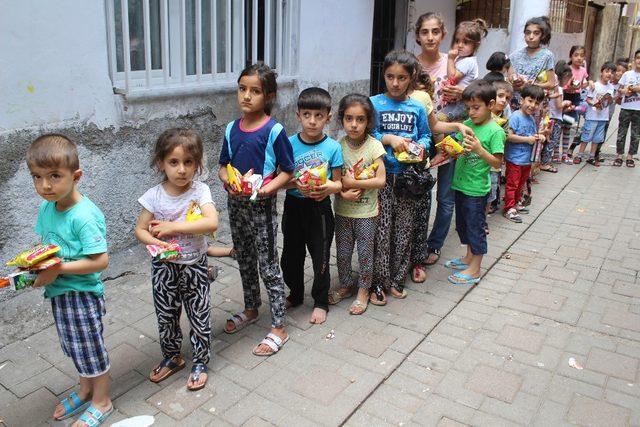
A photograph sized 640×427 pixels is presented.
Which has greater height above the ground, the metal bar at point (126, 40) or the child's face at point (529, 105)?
the metal bar at point (126, 40)

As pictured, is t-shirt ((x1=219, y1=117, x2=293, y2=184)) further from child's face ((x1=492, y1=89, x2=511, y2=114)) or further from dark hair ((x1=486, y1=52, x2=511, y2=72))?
dark hair ((x1=486, y1=52, x2=511, y2=72))

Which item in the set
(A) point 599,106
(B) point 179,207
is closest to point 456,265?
(B) point 179,207

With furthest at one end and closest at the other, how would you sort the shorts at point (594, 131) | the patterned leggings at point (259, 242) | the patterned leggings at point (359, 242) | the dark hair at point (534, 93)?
the shorts at point (594, 131) → the dark hair at point (534, 93) → the patterned leggings at point (359, 242) → the patterned leggings at point (259, 242)

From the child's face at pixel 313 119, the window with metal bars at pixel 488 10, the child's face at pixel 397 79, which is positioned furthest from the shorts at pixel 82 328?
the window with metal bars at pixel 488 10

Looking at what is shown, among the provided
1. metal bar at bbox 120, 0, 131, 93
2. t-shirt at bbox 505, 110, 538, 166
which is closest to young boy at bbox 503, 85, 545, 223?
t-shirt at bbox 505, 110, 538, 166

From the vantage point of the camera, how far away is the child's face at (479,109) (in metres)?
4.04

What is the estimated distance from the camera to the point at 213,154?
5.44 metres

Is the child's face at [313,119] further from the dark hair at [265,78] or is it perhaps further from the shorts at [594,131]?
the shorts at [594,131]

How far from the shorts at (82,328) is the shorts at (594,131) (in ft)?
25.7

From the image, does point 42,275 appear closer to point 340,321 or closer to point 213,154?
point 340,321

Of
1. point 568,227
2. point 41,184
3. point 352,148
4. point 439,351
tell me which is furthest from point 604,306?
point 41,184

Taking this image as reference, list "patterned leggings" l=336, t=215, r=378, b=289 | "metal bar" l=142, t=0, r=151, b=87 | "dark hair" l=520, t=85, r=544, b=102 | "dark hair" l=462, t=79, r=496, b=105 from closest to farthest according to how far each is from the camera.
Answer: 1. "patterned leggings" l=336, t=215, r=378, b=289
2. "dark hair" l=462, t=79, r=496, b=105
3. "metal bar" l=142, t=0, r=151, b=87
4. "dark hair" l=520, t=85, r=544, b=102

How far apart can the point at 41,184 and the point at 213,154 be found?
3088 millimetres

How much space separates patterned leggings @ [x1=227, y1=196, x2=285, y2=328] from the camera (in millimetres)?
3227
